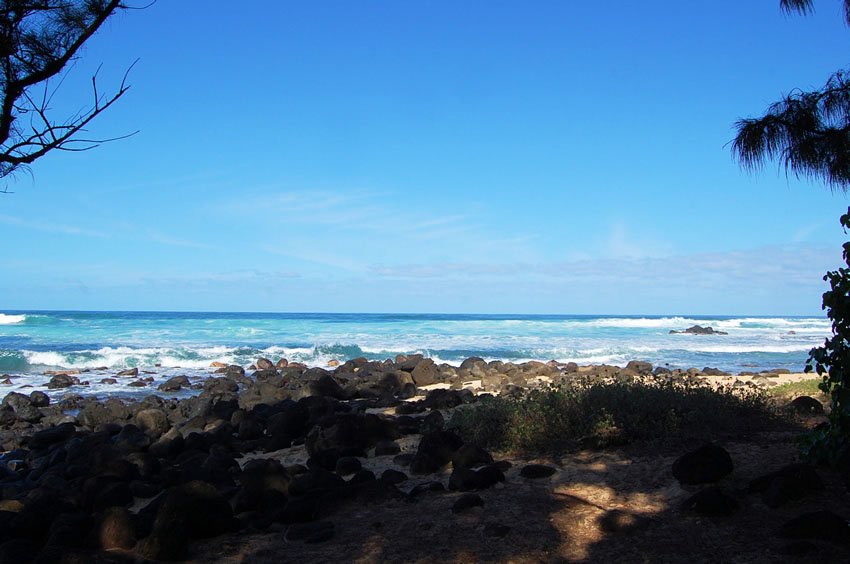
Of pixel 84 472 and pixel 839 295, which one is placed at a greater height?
pixel 839 295

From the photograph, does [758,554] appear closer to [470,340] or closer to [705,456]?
[705,456]

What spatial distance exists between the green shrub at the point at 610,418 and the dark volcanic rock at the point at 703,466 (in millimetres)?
1163

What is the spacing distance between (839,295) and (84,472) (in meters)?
9.12

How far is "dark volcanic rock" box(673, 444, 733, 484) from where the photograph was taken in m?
5.66

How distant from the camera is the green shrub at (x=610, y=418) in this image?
23.2 ft

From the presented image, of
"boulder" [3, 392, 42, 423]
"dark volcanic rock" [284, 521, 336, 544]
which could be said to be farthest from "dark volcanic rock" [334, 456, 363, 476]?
"boulder" [3, 392, 42, 423]

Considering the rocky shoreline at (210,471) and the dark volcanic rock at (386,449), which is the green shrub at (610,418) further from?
the dark volcanic rock at (386,449)

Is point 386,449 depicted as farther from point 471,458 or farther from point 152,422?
point 152,422

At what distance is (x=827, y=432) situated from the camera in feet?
15.9

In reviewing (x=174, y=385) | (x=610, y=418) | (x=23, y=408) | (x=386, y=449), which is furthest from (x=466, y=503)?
(x=174, y=385)

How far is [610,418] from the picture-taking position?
7.07m

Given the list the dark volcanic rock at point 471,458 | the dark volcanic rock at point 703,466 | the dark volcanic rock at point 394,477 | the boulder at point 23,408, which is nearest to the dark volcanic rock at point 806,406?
the dark volcanic rock at point 703,466

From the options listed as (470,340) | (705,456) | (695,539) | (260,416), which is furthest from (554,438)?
(470,340)

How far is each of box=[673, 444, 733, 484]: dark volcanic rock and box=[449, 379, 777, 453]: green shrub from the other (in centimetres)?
116
